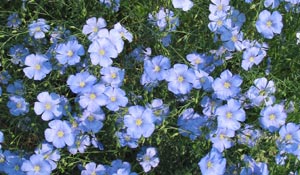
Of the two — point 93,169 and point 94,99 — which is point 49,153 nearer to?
point 93,169

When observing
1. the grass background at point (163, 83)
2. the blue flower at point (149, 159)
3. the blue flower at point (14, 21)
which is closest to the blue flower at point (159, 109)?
the grass background at point (163, 83)

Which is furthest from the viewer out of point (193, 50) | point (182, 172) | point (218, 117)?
point (193, 50)

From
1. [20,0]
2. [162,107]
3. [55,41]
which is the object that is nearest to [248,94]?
[162,107]

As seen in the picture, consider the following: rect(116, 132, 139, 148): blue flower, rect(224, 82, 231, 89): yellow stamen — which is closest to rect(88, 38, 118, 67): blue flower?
rect(116, 132, 139, 148): blue flower

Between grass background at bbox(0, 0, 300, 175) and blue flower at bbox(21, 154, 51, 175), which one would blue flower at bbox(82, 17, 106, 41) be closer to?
grass background at bbox(0, 0, 300, 175)

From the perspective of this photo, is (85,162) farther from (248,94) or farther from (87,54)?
(248,94)
